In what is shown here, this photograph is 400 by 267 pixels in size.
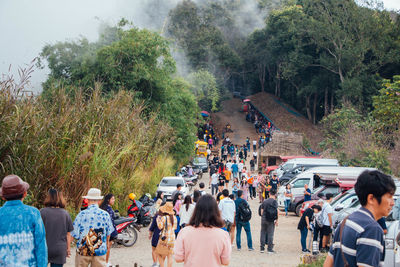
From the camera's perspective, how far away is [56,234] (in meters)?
6.41

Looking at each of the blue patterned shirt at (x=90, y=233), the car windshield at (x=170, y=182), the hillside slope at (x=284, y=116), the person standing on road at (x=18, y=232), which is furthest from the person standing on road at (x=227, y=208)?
the hillside slope at (x=284, y=116)

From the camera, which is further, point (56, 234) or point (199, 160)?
point (199, 160)

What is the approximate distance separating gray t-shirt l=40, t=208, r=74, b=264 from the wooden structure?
33.9m

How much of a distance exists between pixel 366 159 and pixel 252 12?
167 feet

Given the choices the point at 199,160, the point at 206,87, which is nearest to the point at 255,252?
the point at 199,160

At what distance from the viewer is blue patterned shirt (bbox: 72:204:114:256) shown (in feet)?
21.6

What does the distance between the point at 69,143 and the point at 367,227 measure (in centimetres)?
1015

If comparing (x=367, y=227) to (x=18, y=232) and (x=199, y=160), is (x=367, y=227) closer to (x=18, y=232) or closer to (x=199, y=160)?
(x=18, y=232)

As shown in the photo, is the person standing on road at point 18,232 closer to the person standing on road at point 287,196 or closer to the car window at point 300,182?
the person standing on road at point 287,196

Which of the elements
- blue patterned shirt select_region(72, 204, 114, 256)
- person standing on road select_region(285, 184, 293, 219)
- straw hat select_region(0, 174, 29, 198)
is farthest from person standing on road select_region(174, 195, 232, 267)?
person standing on road select_region(285, 184, 293, 219)

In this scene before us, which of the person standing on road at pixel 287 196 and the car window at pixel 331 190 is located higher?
the car window at pixel 331 190

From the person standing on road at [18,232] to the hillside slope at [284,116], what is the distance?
149 feet

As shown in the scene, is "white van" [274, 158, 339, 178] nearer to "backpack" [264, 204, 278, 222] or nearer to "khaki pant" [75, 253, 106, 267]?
"backpack" [264, 204, 278, 222]

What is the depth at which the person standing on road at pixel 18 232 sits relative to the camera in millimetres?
4535
